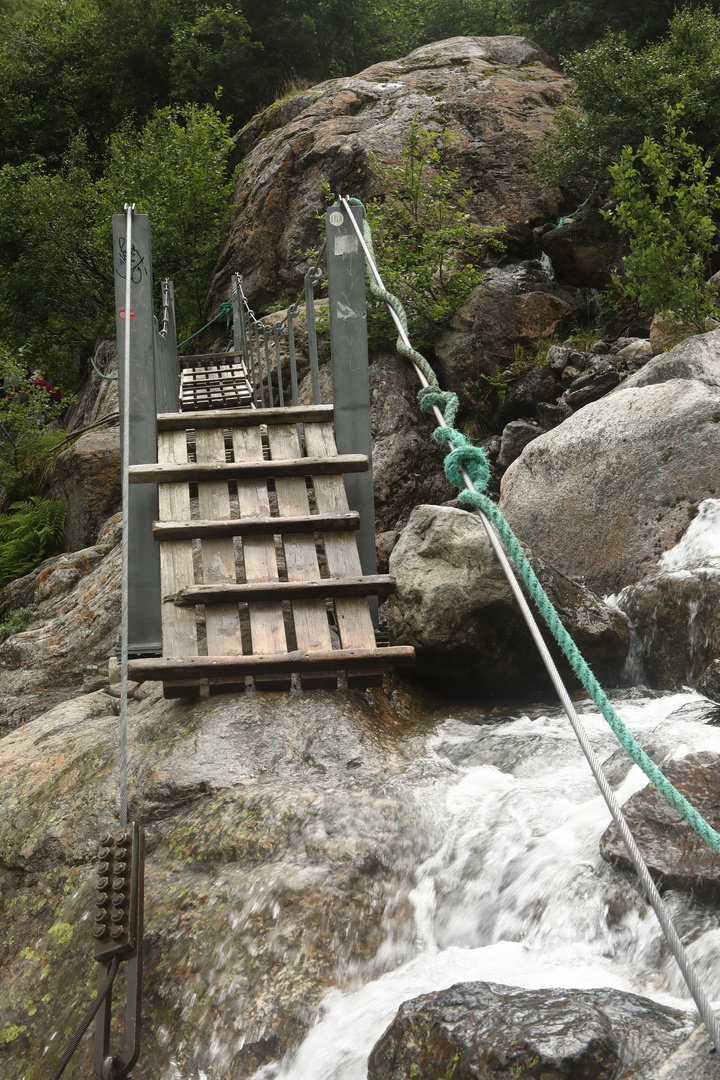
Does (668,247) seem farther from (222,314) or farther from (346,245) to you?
(222,314)

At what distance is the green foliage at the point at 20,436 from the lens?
10.0 m

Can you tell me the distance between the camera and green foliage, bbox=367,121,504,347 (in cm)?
A: 852

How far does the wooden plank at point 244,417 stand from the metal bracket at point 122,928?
229 centimetres

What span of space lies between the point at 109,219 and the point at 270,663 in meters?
11.7

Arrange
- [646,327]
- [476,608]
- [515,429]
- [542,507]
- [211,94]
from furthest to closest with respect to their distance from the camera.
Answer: [211,94] → [646,327] → [515,429] → [542,507] → [476,608]

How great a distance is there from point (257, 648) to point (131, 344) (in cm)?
165

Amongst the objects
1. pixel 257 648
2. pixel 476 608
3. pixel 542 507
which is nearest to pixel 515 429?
pixel 542 507

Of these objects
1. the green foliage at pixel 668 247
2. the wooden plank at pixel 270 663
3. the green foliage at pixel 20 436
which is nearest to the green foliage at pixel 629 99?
the green foliage at pixel 668 247

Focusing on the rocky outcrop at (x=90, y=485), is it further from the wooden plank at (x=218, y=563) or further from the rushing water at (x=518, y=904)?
the rushing water at (x=518, y=904)

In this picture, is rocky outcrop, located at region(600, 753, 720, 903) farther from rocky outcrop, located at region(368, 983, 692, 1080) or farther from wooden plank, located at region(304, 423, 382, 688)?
wooden plank, located at region(304, 423, 382, 688)

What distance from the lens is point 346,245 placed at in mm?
4020

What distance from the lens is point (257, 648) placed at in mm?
3199

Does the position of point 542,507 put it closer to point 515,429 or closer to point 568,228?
point 515,429

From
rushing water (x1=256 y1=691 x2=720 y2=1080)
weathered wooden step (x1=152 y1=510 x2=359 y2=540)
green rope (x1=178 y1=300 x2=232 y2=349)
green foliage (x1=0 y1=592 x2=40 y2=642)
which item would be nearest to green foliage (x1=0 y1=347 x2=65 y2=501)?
green rope (x1=178 y1=300 x2=232 y2=349)
